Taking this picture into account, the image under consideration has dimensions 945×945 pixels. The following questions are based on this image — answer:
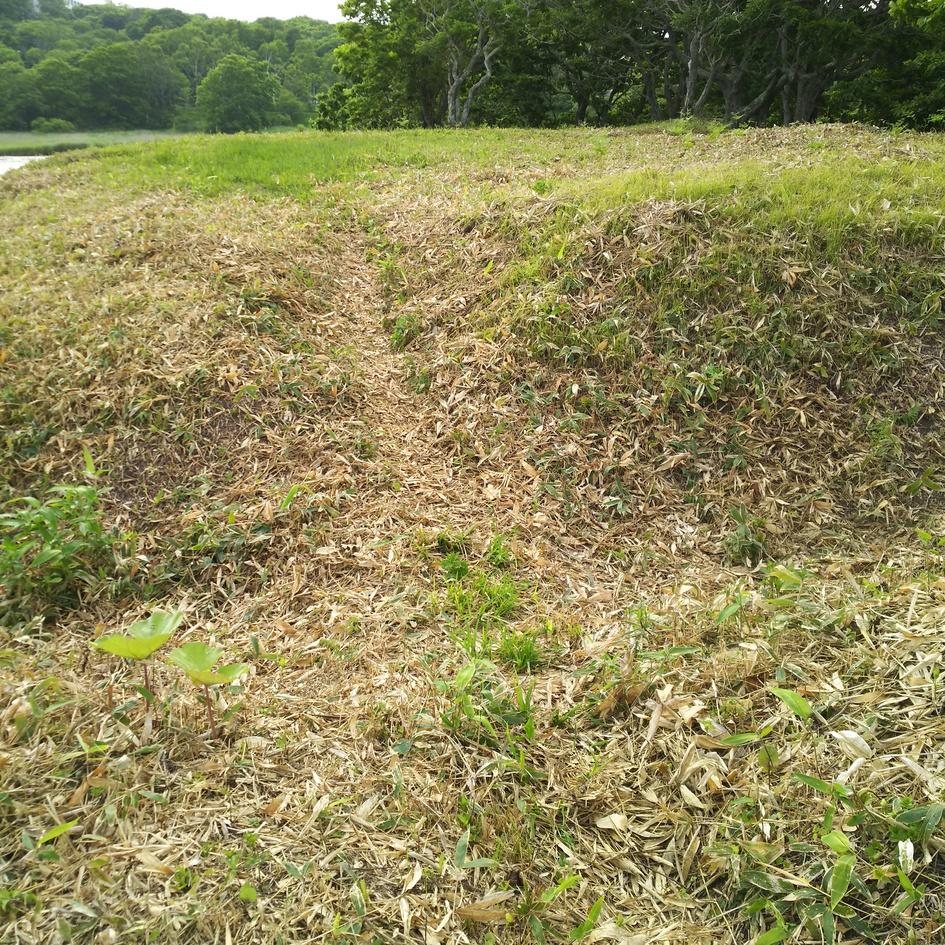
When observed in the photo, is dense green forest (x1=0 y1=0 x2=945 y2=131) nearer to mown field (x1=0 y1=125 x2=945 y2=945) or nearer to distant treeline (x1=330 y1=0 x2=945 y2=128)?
distant treeline (x1=330 y1=0 x2=945 y2=128)

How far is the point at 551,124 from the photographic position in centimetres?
2836

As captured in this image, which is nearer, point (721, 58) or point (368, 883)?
point (368, 883)

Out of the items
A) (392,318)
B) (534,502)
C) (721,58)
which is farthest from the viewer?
(721,58)

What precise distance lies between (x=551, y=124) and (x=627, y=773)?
31.9 m

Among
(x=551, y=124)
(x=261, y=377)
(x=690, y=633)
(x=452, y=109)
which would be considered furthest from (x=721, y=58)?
(x=690, y=633)

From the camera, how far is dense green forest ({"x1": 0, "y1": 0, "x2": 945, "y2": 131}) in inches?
641

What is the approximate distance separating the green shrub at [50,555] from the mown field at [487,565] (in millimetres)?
25

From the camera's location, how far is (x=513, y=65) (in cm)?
2497

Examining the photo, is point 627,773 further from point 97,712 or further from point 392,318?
point 392,318

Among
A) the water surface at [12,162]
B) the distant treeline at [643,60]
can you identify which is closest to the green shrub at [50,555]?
the water surface at [12,162]

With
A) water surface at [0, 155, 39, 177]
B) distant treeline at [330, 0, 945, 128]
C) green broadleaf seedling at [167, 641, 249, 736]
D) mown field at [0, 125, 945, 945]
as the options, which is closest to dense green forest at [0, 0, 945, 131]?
distant treeline at [330, 0, 945, 128]

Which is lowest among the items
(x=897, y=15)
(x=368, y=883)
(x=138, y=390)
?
(x=368, y=883)

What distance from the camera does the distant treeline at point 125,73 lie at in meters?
19.8

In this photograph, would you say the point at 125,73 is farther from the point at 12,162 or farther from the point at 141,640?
the point at 141,640
